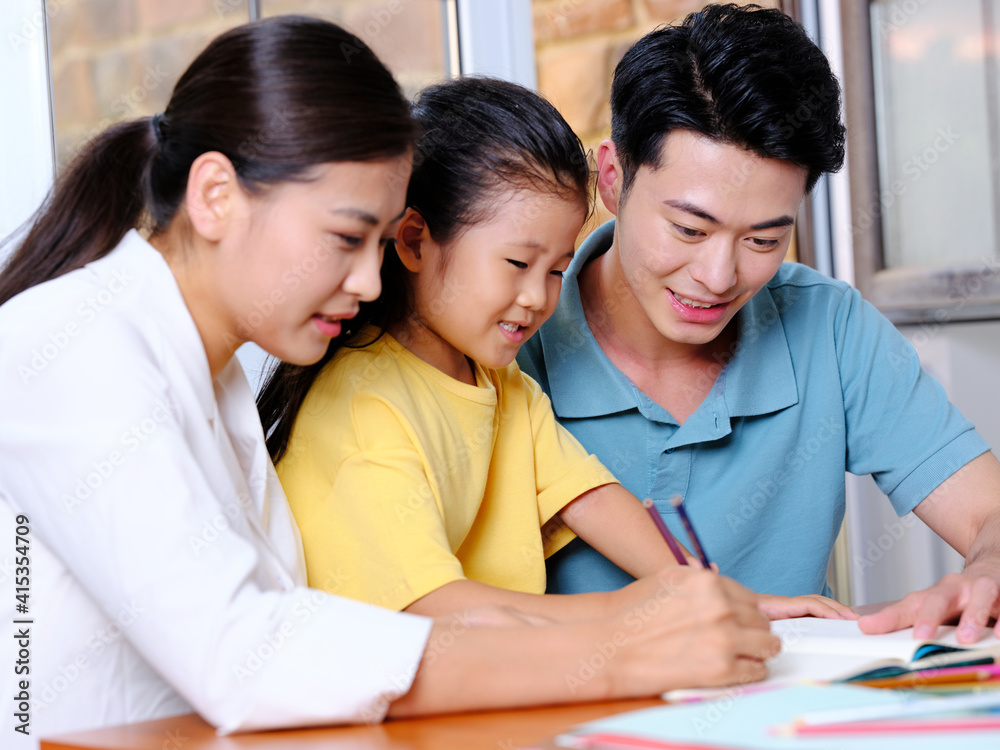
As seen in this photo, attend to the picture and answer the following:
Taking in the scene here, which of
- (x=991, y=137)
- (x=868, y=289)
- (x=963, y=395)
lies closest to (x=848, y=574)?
(x=963, y=395)

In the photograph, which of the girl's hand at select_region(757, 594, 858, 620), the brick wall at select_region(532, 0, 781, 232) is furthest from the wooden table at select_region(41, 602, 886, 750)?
the brick wall at select_region(532, 0, 781, 232)

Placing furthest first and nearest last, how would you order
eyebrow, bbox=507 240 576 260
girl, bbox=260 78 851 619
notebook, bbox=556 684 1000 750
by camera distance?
eyebrow, bbox=507 240 576 260
girl, bbox=260 78 851 619
notebook, bbox=556 684 1000 750

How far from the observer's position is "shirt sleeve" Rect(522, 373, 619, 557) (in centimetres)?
128

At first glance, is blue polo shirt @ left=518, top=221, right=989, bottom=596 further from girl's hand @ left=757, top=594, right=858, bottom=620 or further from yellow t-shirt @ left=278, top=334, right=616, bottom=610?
girl's hand @ left=757, top=594, right=858, bottom=620

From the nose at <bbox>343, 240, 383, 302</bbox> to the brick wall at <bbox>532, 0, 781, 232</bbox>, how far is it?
1.23 metres

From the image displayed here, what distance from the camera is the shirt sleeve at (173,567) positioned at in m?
0.77

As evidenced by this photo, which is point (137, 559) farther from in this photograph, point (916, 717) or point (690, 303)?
point (690, 303)

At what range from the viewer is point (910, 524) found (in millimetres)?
2443

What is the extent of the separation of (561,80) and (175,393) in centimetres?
152

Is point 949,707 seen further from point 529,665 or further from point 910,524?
point 910,524

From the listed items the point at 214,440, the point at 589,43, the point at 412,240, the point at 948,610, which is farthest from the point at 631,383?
the point at 589,43

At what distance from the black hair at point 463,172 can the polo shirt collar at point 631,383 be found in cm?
30

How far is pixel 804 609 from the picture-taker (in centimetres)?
112

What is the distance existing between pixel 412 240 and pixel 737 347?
54 centimetres
